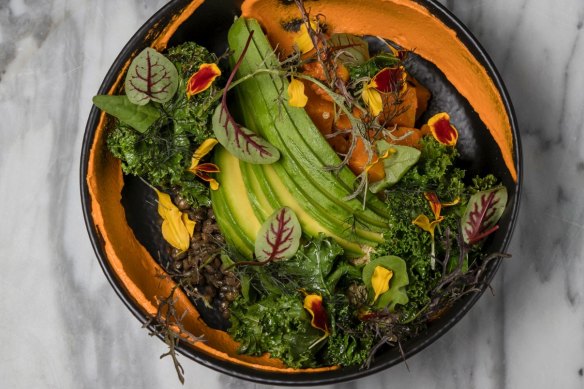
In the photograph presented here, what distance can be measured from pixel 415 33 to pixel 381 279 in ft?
1.79

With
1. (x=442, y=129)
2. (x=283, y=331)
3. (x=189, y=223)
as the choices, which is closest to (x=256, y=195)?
(x=189, y=223)

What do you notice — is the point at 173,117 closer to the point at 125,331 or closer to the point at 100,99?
the point at 100,99

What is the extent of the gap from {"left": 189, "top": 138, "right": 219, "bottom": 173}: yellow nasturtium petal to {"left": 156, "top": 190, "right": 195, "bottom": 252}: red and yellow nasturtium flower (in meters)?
0.13

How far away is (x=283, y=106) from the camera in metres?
1.58

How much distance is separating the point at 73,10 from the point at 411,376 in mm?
1184

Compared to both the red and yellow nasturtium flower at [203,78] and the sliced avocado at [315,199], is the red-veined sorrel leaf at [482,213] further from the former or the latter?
the red and yellow nasturtium flower at [203,78]

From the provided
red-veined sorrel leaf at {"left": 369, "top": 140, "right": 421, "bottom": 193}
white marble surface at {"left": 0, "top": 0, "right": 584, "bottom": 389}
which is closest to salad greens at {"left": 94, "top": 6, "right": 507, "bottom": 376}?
red-veined sorrel leaf at {"left": 369, "top": 140, "right": 421, "bottom": 193}

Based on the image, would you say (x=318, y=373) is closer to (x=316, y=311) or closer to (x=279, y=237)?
(x=316, y=311)

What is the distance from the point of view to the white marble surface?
1.84 meters

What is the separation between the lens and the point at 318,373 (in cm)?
158

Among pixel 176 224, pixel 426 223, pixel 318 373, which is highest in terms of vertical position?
pixel 176 224

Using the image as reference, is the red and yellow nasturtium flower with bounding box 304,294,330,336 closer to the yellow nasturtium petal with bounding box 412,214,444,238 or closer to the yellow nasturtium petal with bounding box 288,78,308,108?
the yellow nasturtium petal with bounding box 412,214,444,238

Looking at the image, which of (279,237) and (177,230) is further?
(177,230)

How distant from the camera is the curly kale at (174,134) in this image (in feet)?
5.21
